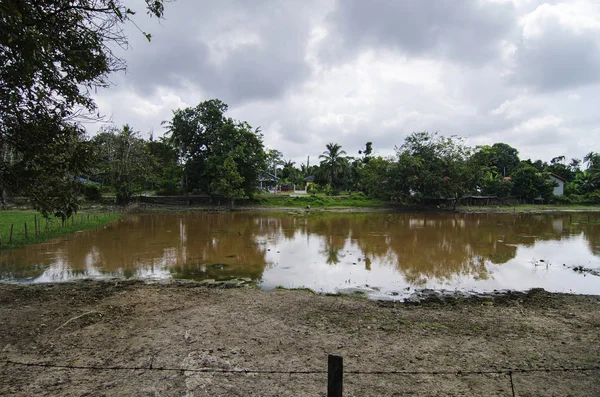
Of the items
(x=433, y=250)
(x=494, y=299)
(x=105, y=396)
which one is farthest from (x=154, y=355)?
(x=433, y=250)

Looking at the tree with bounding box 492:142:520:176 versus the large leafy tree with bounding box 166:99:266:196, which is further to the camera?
the tree with bounding box 492:142:520:176

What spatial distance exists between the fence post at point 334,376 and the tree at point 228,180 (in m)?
33.5

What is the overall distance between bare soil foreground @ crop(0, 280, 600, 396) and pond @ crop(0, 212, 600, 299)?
6.82 ft

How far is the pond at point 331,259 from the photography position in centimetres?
1022

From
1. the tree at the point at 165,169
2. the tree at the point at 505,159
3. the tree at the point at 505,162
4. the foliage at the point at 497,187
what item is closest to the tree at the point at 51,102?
the tree at the point at 165,169

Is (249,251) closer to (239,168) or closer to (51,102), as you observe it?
(51,102)

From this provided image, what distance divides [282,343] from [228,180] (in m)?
31.9

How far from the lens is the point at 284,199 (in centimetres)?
4309

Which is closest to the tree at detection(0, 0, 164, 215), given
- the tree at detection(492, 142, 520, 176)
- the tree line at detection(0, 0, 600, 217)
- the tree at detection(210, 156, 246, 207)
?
the tree line at detection(0, 0, 600, 217)

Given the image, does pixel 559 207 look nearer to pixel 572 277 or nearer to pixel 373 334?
pixel 572 277

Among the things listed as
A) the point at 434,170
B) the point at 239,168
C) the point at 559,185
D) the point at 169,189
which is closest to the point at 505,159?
the point at 559,185

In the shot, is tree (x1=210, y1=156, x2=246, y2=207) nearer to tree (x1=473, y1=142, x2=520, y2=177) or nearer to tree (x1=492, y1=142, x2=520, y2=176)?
tree (x1=473, y1=142, x2=520, y2=177)

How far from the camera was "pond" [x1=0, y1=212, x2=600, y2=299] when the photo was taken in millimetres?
10219

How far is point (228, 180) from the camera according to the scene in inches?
1420
